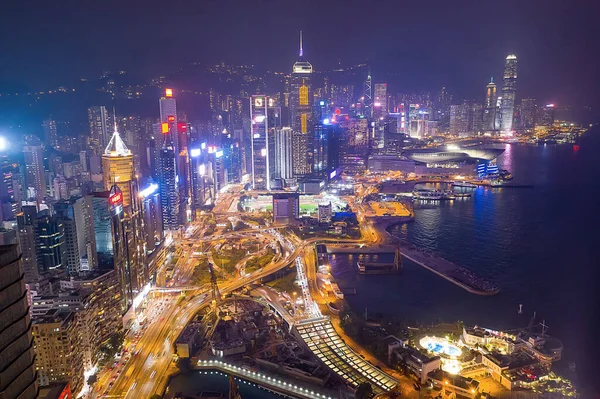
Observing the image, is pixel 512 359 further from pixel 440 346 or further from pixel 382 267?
pixel 382 267

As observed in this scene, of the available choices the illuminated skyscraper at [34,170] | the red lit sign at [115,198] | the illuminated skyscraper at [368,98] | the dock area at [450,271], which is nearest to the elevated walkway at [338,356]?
the dock area at [450,271]

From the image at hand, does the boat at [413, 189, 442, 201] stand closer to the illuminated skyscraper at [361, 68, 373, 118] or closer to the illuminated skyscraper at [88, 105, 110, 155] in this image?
the illuminated skyscraper at [88, 105, 110, 155]

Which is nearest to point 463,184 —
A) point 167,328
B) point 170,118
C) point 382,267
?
point 382,267

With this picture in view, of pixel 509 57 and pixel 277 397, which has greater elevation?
pixel 509 57

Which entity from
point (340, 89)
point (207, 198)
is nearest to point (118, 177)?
point (207, 198)

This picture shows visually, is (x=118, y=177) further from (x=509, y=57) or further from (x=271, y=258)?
(x=509, y=57)

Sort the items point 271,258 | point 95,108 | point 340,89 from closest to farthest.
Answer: point 271,258 < point 95,108 < point 340,89
